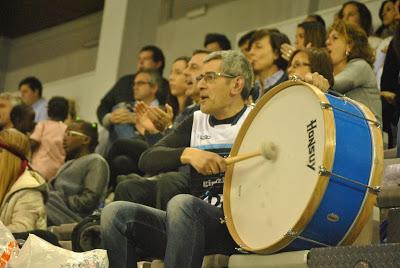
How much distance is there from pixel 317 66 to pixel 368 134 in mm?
943

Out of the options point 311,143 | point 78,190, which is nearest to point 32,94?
point 78,190

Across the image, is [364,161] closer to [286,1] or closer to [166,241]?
[166,241]

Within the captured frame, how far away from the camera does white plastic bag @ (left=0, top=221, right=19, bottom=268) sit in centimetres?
271

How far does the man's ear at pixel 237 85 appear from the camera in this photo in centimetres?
325

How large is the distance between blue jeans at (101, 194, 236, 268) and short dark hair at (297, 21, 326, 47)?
1998mm

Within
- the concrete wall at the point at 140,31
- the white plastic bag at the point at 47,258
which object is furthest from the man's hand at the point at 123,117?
the white plastic bag at the point at 47,258

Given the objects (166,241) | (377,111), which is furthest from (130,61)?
(166,241)

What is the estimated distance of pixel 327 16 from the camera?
6.11m

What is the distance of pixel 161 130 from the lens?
4.17 metres

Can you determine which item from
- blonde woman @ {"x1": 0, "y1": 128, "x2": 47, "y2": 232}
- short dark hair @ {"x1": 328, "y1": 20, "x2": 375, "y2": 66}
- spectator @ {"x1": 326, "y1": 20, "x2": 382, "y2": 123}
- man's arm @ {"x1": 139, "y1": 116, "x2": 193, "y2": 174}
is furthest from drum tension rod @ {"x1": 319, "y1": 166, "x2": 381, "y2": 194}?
blonde woman @ {"x1": 0, "y1": 128, "x2": 47, "y2": 232}

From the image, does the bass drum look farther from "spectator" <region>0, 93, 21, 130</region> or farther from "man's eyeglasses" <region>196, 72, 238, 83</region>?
"spectator" <region>0, 93, 21, 130</region>

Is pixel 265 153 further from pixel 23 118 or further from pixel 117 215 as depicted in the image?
pixel 23 118

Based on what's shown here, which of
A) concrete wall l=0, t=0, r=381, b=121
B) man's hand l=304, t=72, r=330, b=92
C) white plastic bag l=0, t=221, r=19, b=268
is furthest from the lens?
concrete wall l=0, t=0, r=381, b=121

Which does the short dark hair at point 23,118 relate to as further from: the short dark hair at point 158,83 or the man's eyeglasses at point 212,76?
the man's eyeglasses at point 212,76
